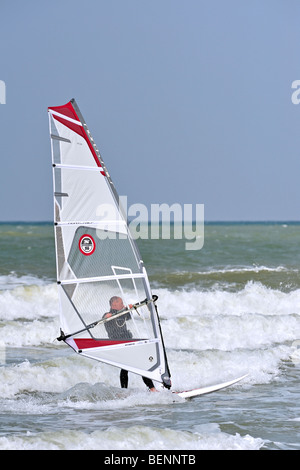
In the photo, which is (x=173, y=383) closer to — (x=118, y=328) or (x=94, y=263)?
(x=118, y=328)

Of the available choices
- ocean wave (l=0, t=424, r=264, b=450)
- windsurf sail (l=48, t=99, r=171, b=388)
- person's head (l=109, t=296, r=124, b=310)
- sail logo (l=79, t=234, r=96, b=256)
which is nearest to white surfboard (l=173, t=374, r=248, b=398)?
windsurf sail (l=48, t=99, r=171, b=388)

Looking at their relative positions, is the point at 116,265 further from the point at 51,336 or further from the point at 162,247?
the point at 162,247

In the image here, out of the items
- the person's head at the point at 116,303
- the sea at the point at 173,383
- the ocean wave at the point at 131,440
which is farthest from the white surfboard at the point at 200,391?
the ocean wave at the point at 131,440

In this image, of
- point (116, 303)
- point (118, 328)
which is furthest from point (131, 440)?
point (116, 303)

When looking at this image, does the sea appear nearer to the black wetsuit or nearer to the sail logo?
the black wetsuit

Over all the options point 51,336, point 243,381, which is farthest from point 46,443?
point 51,336

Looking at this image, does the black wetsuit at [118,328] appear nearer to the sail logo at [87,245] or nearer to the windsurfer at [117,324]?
the windsurfer at [117,324]

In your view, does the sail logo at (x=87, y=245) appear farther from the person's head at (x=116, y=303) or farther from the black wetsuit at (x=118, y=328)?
the black wetsuit at (x=118, y=328)

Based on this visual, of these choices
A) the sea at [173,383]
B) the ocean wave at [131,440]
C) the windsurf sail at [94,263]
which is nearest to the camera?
the ocean wave at [131,440]

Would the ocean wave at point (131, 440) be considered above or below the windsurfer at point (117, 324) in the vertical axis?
below

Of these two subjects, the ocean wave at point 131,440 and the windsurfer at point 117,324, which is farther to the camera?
the windsurfer at point 117,324

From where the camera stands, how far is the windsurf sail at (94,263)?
25.1 feet

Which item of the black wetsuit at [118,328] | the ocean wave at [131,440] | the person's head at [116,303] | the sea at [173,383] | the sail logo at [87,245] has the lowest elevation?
the sea at [173,383]

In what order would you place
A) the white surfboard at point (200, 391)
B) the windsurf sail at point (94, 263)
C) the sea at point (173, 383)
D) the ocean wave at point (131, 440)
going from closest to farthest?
the ocean wave at point (131, 440)
the sea at point (173, 383)
the windsurf sail at point (94, 263)
the white surfboard at point (200, 391)
